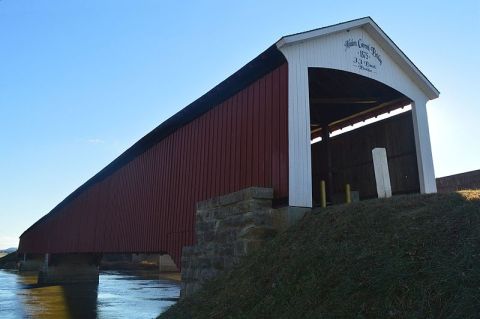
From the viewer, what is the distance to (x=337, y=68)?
37.8ft

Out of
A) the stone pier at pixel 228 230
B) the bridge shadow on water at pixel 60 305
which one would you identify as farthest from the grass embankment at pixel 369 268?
the bridge shadow on water at pixel 60 305

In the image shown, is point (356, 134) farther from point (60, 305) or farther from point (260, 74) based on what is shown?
point (60, 305)

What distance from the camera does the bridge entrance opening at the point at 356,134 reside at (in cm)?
1325

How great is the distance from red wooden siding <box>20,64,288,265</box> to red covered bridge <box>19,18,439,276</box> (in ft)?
0.13

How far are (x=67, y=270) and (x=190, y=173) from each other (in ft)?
90.7

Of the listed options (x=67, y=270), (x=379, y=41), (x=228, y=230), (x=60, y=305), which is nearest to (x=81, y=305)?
(x=60, y=305)

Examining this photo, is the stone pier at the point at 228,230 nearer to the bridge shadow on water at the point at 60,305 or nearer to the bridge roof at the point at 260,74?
the bridge roof at the point at 260,74

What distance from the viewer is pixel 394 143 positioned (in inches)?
545

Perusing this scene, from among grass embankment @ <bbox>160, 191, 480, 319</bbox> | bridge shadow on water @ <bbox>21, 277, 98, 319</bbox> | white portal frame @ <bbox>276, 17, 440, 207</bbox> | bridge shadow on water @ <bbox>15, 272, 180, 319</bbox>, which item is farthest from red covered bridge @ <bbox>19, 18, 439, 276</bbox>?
bridge shadow on water @ <bbox>21, 277, 98, 319</bbox>

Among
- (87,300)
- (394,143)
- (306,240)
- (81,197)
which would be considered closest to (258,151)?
(306,240)

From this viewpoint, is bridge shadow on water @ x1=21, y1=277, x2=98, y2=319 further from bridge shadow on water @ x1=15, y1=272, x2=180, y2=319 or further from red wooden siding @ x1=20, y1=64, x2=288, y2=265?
red wooden siding @ x1=20, y1=64, x2=288, y2=265

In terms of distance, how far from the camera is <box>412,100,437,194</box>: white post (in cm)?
1245

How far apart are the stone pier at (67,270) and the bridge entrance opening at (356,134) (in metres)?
26.9

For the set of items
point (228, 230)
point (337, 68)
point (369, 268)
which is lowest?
point (369, 268)
